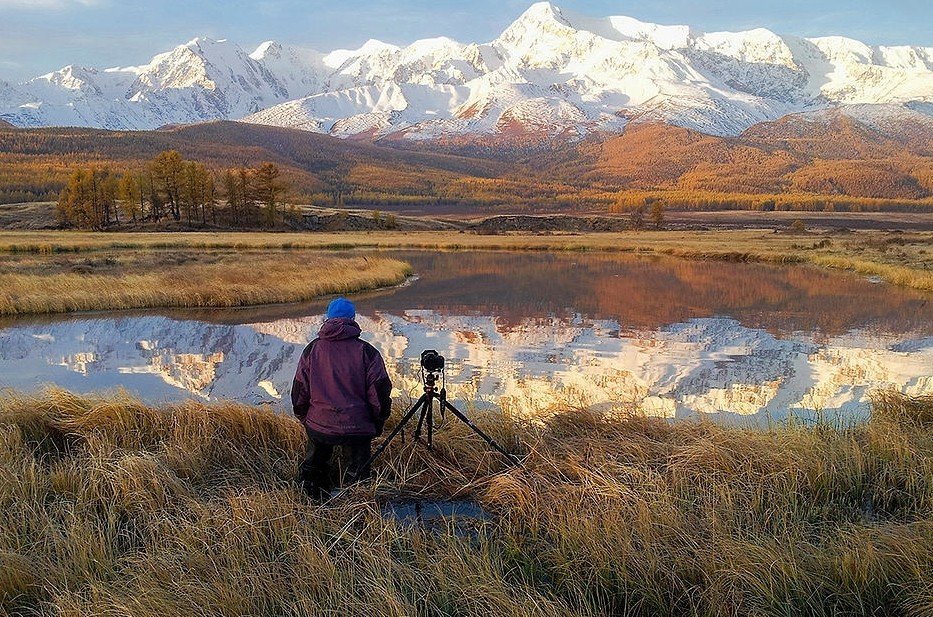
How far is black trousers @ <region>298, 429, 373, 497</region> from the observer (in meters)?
5.94

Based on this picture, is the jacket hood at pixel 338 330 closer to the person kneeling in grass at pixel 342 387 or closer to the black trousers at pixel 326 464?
the person kneeling in grass at pixel 342 387

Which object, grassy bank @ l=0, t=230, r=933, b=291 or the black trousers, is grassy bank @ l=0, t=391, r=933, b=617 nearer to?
the black trousers

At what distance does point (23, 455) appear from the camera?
672cm

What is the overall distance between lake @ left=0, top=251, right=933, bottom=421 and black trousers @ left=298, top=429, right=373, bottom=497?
3425 mm

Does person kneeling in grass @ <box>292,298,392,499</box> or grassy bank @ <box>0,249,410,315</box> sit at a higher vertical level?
person kneeling in grass @ <box>292,298,392,499</box>

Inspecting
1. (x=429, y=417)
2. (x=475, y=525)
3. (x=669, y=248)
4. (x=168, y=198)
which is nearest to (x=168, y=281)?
(x=429, y=417)

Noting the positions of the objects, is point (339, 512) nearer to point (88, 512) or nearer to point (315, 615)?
point (315, 615)

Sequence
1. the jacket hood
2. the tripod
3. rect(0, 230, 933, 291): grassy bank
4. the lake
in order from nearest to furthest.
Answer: the jacket hood → the tripod → the lake → rect(0, 230, 933, 291): grassy bank

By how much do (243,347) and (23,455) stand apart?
997 centimetres

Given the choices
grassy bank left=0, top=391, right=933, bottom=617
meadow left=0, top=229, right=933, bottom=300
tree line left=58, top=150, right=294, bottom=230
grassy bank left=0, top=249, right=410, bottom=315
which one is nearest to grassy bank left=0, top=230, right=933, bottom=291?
meadow left=0, top=229, right=933, bottom=300

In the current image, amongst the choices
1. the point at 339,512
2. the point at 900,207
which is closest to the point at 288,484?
the point at 339,512

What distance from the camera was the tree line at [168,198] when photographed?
72312mm

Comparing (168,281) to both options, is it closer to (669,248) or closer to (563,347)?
(563,347)

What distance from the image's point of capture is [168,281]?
2606 cm
